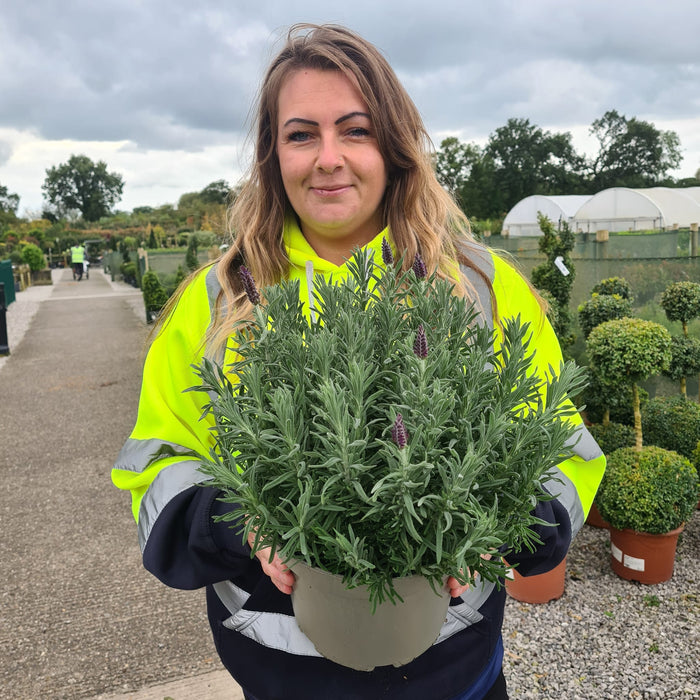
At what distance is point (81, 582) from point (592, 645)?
3.21 m

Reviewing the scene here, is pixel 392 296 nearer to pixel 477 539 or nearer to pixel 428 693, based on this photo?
pixel 477 539

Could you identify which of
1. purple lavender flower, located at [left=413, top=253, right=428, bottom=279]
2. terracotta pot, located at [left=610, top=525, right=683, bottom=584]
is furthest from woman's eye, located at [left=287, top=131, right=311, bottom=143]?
terracotta pot, located at [left=610, top=525, right=683, bottom=584]

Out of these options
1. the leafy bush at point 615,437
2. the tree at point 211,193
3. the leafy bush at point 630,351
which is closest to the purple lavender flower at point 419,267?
the leafy bush at point 630,351

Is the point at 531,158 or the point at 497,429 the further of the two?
the point at 531,158

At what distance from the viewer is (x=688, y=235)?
23.4 feet

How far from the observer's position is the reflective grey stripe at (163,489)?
56.1 inches

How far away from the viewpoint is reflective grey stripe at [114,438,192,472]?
1.49 meters

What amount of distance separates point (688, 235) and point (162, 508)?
727 cm

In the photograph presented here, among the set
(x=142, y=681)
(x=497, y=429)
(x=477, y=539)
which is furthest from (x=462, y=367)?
(x=142, y=681)

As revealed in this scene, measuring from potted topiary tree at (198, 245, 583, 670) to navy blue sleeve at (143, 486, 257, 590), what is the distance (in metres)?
0.42

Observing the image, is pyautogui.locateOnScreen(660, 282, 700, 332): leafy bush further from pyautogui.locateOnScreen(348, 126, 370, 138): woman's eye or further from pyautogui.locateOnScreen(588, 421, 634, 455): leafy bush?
pyautogui.locateOnScreen(348, 126, 370, 138): woman's eye

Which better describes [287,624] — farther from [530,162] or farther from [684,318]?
[530,162]

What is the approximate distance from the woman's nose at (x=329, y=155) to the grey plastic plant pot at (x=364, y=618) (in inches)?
38.9

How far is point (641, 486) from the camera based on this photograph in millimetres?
3750
